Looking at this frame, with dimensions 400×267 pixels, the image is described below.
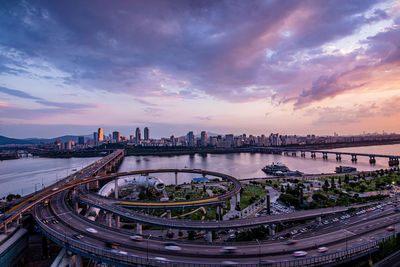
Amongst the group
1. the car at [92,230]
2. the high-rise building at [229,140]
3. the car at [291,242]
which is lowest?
the car at [291,242]

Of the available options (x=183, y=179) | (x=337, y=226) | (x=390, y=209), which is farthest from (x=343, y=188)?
(x=183, y=179)

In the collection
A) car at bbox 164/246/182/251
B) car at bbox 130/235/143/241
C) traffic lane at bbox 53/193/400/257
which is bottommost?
traffic lane at bbox 53/193/400/257

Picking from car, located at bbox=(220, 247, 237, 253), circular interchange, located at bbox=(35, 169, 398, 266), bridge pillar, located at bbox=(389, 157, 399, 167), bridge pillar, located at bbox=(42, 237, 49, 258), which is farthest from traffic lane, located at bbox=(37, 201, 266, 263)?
bridge pillar, located at bbox=(389, 157, 399, 167)

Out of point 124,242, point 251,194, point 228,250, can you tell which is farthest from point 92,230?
point 251,194

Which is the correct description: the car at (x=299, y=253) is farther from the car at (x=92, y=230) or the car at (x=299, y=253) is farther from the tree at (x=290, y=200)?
the tree at (x=290, y=200)

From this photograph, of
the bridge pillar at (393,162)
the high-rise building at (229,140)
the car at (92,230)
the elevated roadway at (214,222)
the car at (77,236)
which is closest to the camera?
the car at (77,236)

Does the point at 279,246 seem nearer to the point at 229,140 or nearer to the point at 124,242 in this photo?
the point at 124,242

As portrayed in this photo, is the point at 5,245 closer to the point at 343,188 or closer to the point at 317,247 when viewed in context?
the point at 317,247

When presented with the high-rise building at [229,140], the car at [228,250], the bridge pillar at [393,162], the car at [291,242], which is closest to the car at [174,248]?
the car at [228,250]

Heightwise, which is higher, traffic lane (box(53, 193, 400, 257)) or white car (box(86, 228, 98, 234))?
white car (box(86, 228, 98, 234))

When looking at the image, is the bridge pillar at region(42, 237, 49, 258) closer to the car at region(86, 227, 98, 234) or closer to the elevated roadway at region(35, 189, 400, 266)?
the elevated roadway at region(35, 189, 400, 266)

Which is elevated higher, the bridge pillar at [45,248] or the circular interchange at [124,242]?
the circular interchange at [124,242]
